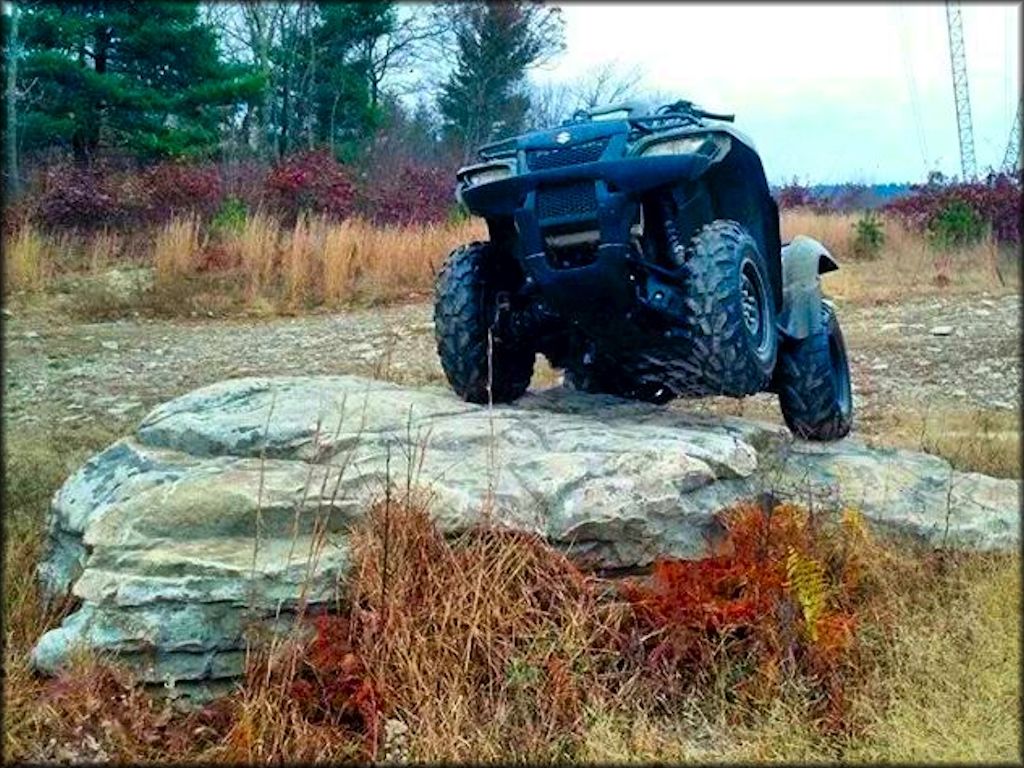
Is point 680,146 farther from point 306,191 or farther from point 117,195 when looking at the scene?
point 306,191

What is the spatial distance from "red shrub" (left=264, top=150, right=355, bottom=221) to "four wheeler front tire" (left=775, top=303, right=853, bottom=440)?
34.2 ft

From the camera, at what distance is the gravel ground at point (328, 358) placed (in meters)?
7.64

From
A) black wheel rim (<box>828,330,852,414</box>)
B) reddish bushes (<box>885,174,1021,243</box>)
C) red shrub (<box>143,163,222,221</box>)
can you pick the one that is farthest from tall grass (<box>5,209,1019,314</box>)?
black wheel rim (<box>828,330,852,414</box>)

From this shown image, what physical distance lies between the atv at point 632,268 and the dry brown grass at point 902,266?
7.20m

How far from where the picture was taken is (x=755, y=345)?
504cm

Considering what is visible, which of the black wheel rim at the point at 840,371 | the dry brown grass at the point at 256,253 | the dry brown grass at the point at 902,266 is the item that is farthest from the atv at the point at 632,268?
the dry brown grass at the point at 902,266

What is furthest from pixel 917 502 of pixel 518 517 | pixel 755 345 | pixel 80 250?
pixel 80 250

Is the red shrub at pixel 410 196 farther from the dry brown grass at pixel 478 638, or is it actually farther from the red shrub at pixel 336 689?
the red shrub at pixel 336 689

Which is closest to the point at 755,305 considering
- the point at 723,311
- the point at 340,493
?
the point at 723,311

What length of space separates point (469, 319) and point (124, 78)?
355 inches

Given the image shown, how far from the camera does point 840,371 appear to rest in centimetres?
615

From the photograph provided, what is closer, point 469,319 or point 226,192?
point 469,319

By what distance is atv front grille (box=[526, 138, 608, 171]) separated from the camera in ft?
15.7

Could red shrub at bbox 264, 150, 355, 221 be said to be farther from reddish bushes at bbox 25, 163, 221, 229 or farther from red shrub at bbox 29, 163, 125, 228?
red shrub at bbox 29, 163, 125, 228
